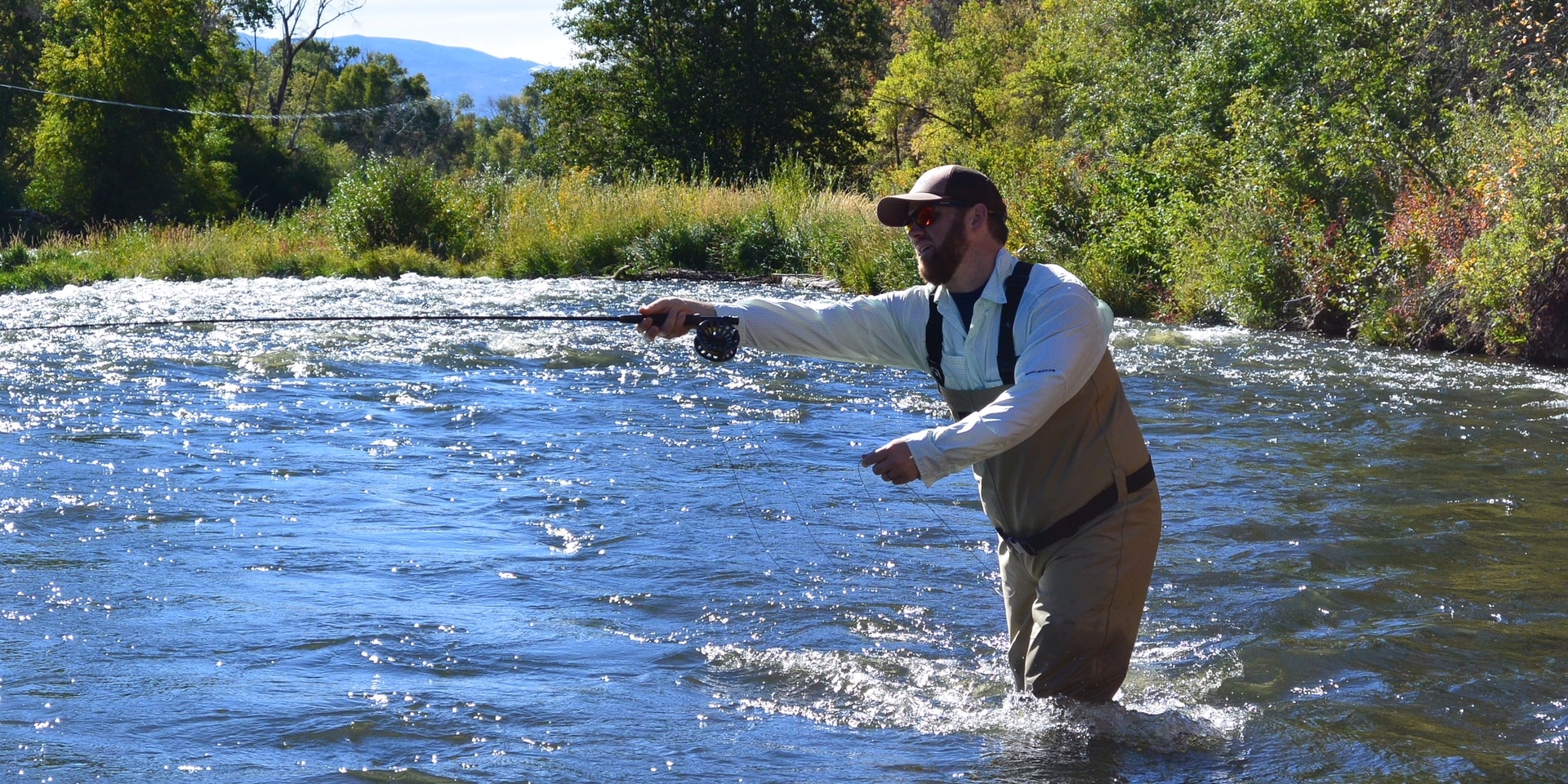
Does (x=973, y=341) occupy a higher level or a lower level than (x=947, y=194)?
lower

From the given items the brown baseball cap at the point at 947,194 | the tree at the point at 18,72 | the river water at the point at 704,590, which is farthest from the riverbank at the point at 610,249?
the tree at the point at 18,72

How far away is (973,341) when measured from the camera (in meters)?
4.03

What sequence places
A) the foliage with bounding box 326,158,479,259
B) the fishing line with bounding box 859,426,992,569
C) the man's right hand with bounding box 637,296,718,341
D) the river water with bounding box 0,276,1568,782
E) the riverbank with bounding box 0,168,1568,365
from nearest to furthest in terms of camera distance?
the man's right hand with bounding box 637,296,718,341
the river water with bounding box 0,276,1568,782
the fishing line with bounding box 859,426,992,569
the riverbank with bounding box 0,168,1568,365
the foliage with bounding box 326,158,479,259

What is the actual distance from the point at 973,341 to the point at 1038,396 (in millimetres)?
430

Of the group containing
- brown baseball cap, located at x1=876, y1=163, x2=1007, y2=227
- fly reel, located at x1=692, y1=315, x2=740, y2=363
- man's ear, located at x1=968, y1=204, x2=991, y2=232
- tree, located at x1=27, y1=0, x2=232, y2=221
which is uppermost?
tree, located at x1=27, y1=0, x2=232, y2=221

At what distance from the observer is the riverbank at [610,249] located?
58.6ft

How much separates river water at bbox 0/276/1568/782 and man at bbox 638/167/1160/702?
40 centimetres

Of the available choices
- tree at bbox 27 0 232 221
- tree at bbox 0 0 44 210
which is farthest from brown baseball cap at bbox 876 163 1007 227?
tree at bbox 0 0 44 210

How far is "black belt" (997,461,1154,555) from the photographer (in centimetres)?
403

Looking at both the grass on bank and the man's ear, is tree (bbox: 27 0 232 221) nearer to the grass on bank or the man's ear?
the grass on bank

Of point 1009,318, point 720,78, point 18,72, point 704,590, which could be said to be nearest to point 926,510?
point 704,590

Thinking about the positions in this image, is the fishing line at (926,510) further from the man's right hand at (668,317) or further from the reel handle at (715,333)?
the man's right hand at (668,317)

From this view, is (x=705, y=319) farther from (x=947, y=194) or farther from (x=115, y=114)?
(x=115, y=114)

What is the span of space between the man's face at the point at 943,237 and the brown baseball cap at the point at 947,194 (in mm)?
30
